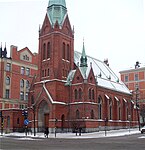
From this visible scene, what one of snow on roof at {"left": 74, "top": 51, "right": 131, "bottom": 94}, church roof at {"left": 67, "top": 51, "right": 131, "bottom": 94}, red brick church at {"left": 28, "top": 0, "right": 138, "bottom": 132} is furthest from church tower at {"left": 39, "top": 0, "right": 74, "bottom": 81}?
snow on roof at {"left": 74, "top": 51, "right": 131, "bottom": 94}

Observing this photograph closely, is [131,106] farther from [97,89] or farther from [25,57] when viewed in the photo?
[25,57]

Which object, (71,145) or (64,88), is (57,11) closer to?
(64,88)

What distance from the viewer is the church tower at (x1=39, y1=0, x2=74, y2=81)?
58375mm

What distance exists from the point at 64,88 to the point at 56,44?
919 cm

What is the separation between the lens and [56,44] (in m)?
58.7

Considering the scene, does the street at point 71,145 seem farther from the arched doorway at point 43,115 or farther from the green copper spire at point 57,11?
the green copper spire at point 57,11

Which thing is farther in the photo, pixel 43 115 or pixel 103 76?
pixel 103 76

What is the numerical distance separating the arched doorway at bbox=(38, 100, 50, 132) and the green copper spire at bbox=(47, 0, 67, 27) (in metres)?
17.5

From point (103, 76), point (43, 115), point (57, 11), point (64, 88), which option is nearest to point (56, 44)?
point (57, 11)

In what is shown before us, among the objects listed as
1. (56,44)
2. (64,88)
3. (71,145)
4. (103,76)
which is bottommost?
(71,145)

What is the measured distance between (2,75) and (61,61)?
20.5 meters

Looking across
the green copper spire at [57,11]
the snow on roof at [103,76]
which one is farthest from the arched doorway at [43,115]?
the green copper spire at [57,11]

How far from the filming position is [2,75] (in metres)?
72.1

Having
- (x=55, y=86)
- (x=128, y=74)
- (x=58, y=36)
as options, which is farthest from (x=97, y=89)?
(x=128, y=74)
